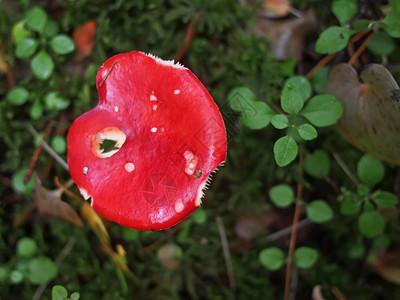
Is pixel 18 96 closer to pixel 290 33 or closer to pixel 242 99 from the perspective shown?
pixel 242 99

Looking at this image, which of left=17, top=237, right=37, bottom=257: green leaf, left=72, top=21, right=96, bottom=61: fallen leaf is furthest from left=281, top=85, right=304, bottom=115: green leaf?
left=17, top=237, right=37, bottom=257: green leaf

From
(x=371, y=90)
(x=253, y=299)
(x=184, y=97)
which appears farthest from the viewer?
(x=253, y=299)

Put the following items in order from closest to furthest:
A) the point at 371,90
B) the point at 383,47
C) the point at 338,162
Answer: the point at 371,90, the point at 383,47, the point at 338,162

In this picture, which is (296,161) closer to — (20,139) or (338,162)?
(338,162)

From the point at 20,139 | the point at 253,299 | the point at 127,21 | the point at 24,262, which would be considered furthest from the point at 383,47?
the point at 24,262

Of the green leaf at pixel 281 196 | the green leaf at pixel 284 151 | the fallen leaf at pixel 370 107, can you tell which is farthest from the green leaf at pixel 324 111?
the green leaf at pixel 281 196

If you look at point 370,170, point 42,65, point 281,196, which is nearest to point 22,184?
point 42,65

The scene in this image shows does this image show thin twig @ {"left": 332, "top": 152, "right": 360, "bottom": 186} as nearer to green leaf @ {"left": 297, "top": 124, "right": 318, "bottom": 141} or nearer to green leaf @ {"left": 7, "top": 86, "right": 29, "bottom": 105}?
green leaf @ {"left": 297, "top": 124, "right": 318, "bottom": 141}
